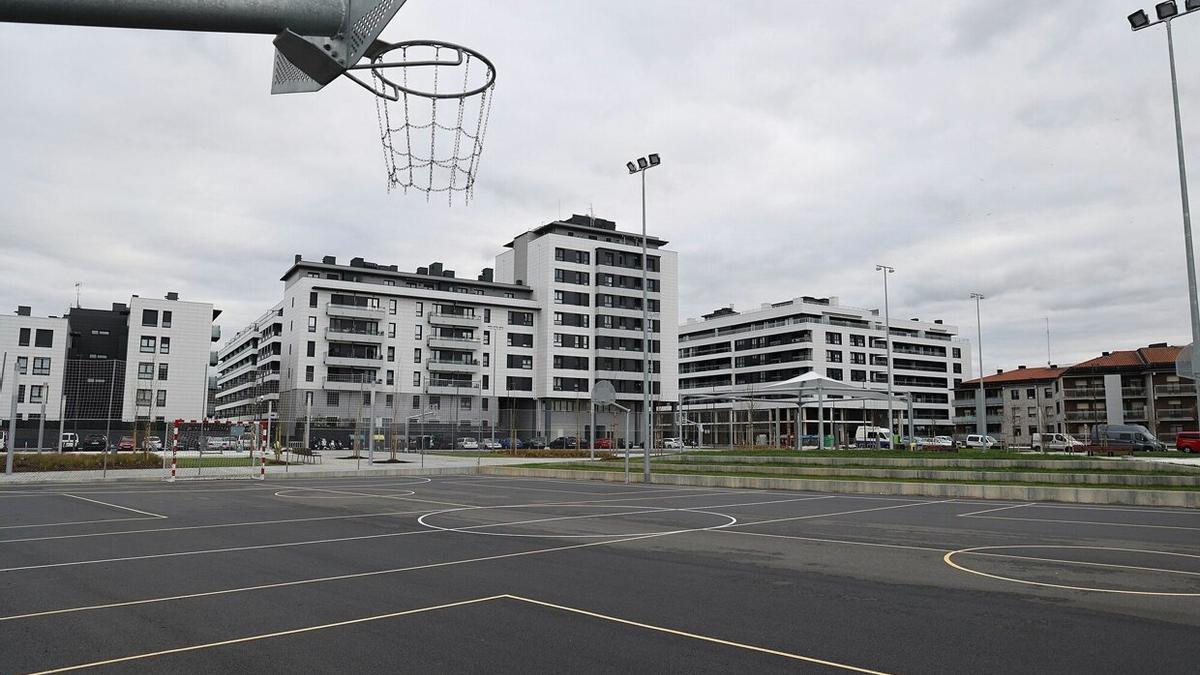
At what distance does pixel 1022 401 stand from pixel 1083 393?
1663 centimetres

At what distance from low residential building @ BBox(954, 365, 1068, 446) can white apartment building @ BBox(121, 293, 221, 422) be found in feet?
301

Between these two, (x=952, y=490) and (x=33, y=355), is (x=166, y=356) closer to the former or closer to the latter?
(x=33, y=355)

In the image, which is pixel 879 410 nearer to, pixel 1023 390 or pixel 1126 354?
pixel 1023 390

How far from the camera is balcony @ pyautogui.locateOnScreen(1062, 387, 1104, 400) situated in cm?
8812

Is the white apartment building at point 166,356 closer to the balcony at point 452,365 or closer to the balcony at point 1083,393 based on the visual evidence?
the balcony at point 452,365

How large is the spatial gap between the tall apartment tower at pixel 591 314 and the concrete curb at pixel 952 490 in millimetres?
55618

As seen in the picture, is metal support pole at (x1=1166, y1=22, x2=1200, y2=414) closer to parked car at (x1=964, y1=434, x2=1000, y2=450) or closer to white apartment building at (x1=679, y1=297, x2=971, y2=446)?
parked car at (x1=964, y1=434, x2=1000, y2=450)

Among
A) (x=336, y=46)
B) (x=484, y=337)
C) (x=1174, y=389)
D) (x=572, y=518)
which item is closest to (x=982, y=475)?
(x=572, y=518)

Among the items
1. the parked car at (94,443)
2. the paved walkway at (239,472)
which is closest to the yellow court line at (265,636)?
the paved walkway at (239,472)

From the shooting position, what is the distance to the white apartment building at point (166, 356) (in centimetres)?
8656

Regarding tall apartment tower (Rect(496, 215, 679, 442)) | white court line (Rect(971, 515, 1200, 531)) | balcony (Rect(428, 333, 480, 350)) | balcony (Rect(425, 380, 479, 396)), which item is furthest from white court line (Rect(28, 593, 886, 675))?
balcony (Rect(428, 333, 480, 350))

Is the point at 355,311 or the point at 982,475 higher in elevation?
the point at 355,311

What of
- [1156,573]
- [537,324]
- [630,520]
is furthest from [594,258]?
[1156,573]

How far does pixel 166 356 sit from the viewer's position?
88.8m
